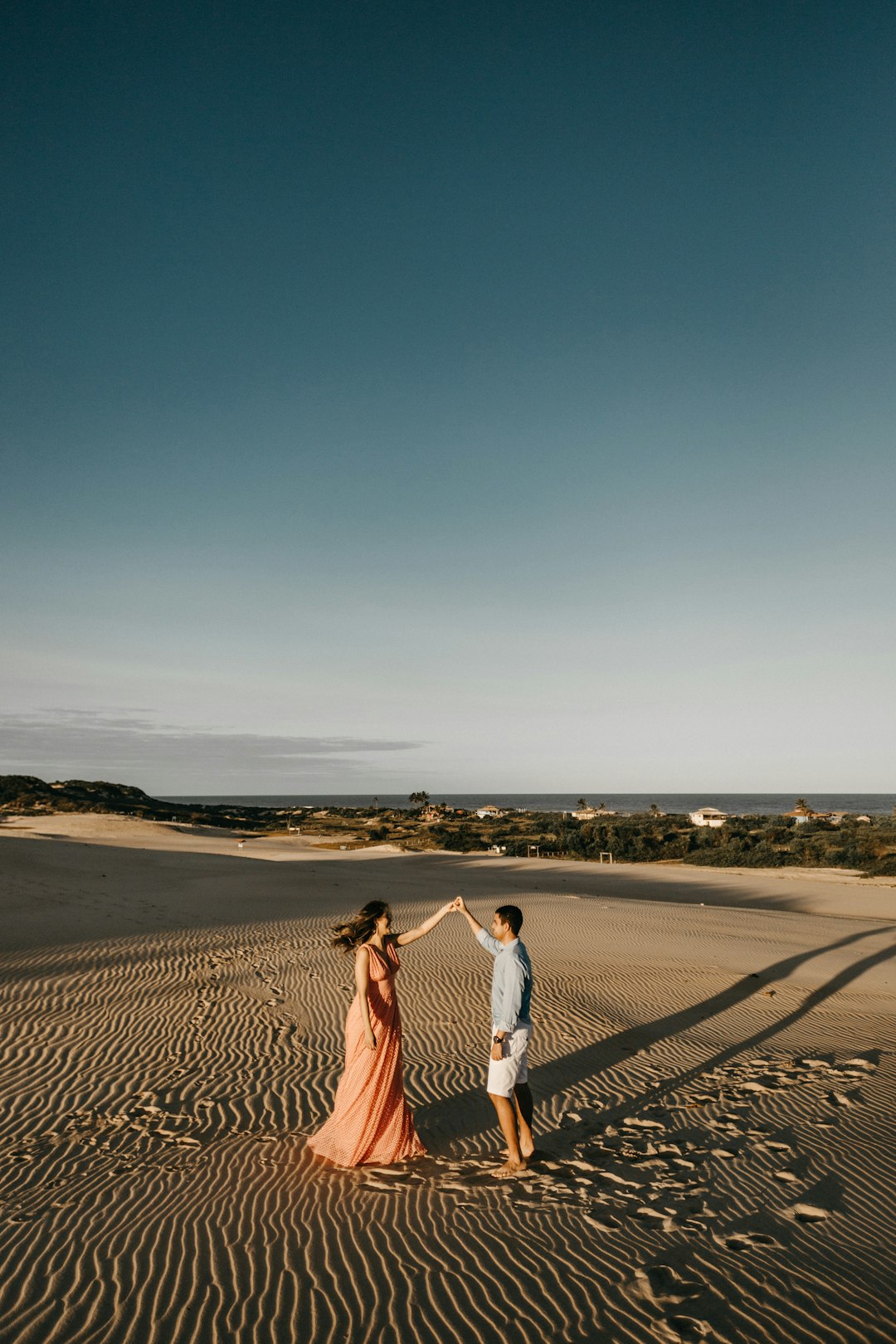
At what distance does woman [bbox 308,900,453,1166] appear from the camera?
20.6 feet

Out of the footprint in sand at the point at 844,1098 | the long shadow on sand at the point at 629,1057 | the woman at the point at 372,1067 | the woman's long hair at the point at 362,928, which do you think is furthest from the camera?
the footprint in sand at the point at 844,1098

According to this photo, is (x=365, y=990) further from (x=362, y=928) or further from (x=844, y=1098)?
(x=844, y=1098)

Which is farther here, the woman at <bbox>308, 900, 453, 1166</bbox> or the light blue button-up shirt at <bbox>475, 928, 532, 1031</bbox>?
the woman at <bbox>308, 900, 453, 1166</bbox>

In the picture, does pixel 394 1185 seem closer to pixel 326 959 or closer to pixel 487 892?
pixel 326 959

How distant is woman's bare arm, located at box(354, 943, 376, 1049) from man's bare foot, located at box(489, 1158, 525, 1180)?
1317mm

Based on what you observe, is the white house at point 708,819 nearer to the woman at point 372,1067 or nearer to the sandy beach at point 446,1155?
the sandy beach at point 446,1155

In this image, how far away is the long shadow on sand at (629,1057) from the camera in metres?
7.71

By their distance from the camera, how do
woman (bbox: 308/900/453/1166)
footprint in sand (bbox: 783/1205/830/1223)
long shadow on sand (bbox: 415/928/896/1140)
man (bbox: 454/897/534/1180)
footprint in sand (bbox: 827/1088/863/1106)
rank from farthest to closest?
footprint in sand (bbox: 827/1088/863/1106) → long shadow on sand (bbox: 415/928/896/1140) → woman (bbox: 308/900/453/1166) → man (bbox: 454/897/534/1180) → footprint in sand (bbox: 783/1205/830/1223)

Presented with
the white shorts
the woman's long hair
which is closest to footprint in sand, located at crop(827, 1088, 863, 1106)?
the white shorts

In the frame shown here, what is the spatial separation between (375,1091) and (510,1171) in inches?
45.5

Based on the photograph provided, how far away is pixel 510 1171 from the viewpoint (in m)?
6.32

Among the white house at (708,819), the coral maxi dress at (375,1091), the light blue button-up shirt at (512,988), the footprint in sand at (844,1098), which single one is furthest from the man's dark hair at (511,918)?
the white house at (708,819)

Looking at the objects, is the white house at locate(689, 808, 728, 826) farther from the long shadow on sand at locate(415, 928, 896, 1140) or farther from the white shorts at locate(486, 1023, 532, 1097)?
the white shorts at locate(486, 1023, 532, 1097)

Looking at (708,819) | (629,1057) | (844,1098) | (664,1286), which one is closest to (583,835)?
(708,819)
